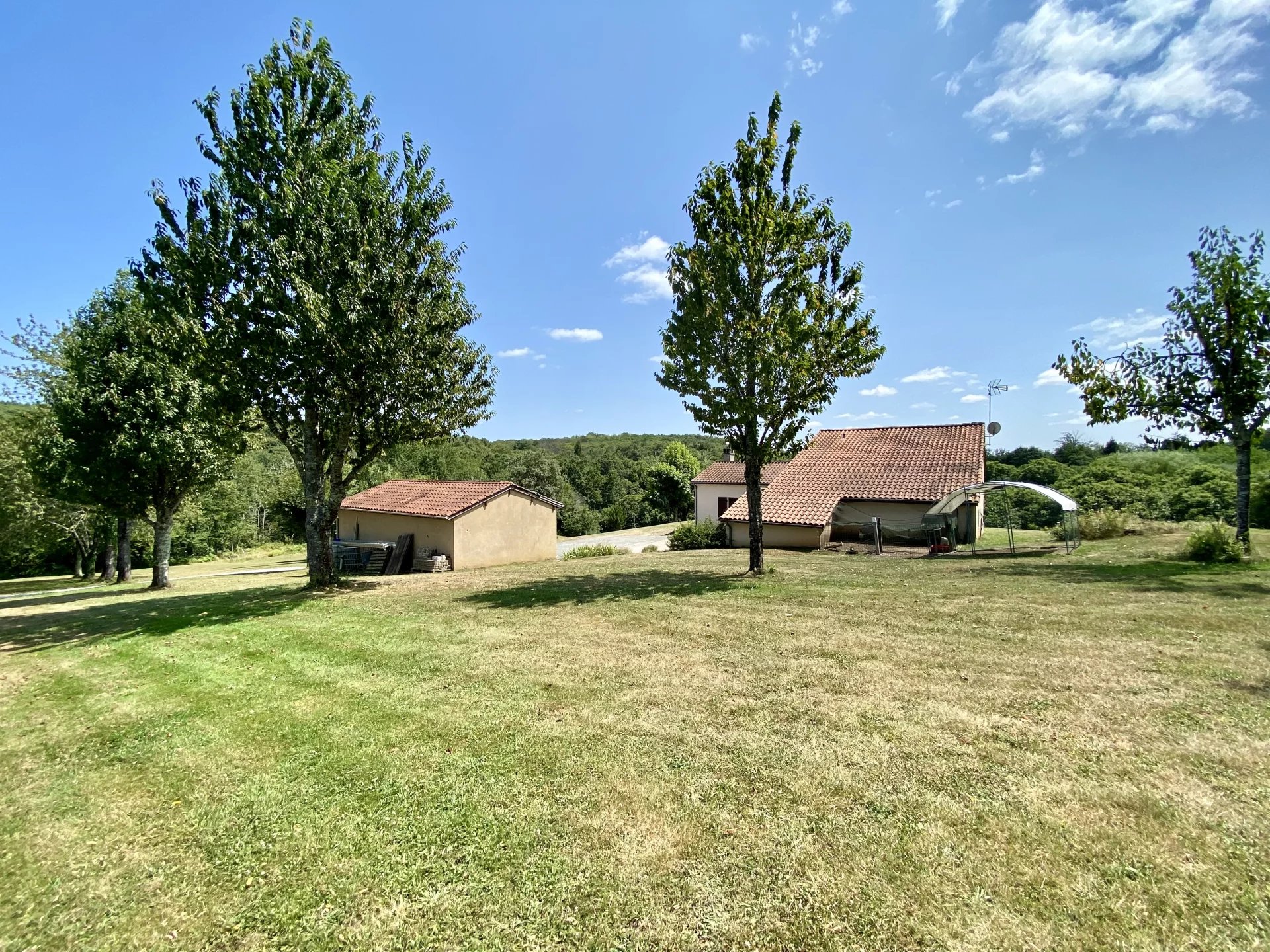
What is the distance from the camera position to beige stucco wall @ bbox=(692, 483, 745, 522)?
114 ft


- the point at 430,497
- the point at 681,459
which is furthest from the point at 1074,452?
the point at 430,497

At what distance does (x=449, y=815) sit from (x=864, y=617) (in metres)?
7.19

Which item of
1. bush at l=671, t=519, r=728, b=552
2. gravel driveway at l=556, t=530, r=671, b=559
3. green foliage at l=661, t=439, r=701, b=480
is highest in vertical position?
green foliage at l=661, t=439, r=701, b=480

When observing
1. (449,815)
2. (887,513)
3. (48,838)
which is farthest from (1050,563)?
(48,838)

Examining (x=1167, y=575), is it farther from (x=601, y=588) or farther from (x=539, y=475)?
(x=539, y=475)

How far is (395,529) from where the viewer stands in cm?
2291

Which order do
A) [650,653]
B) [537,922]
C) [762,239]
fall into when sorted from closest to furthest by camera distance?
[537,922], [650,653], [762,239]

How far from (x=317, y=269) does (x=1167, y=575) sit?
1924 centimetres

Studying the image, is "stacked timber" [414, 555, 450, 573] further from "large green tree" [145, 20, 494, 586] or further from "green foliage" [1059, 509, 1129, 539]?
"green foliage" [1059, 509, 1129, 539]

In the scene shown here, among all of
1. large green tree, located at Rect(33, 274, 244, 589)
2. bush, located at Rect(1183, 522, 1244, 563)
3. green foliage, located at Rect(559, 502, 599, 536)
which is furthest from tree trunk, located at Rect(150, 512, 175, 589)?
green foliage, located at Rect(559, 502, 599, 536)

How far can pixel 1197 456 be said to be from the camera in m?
40.3

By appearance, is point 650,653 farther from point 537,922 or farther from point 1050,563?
point 1050,563

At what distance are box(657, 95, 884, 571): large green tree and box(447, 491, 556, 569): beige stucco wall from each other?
11.8 meters

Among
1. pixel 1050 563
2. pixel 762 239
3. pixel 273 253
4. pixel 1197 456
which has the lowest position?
pixel 1050 563
